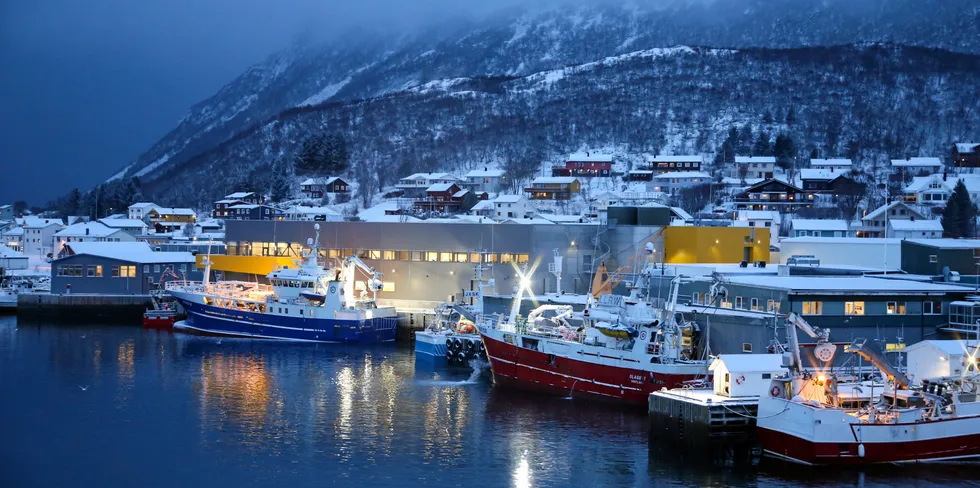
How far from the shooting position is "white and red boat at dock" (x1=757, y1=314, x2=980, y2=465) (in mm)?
19125

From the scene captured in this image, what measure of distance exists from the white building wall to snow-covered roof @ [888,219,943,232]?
11.6 m

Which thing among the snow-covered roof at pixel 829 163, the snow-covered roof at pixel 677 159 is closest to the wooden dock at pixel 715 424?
the snow-covered roof at pixel 677 159

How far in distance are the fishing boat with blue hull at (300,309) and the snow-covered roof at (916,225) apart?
89.3 ft

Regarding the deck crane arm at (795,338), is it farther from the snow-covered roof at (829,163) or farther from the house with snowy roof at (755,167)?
the snow-covered roof at (829,163)

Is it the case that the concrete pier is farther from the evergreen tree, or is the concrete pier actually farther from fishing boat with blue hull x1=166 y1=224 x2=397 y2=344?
the evergreen tree

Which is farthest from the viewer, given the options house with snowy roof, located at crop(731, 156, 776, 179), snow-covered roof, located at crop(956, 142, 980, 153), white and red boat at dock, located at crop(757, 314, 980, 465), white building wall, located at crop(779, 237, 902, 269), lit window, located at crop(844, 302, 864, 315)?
house with snowy roof, located at crop(731, 156, 776, 179)

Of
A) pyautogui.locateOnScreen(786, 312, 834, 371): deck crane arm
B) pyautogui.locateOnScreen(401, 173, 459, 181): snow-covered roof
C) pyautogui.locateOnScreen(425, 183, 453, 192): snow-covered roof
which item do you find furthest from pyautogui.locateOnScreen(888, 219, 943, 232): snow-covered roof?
pyautogui.locateOnScreen(401, 173, 459, 181): snow-covered roof

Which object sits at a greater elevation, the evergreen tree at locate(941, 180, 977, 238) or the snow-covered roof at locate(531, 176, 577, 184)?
the snow-covered roof at locate(531, 176, 577, 184)

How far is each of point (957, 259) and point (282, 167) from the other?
69604 mm

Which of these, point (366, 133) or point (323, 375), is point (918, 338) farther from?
point (366, 133)

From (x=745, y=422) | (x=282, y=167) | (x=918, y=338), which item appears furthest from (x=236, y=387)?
(x=282, y=167)

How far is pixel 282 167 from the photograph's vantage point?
303 ft

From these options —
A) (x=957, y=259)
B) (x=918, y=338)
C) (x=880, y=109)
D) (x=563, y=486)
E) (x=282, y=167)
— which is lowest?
(x=563, y=486)

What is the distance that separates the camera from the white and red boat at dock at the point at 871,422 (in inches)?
753
